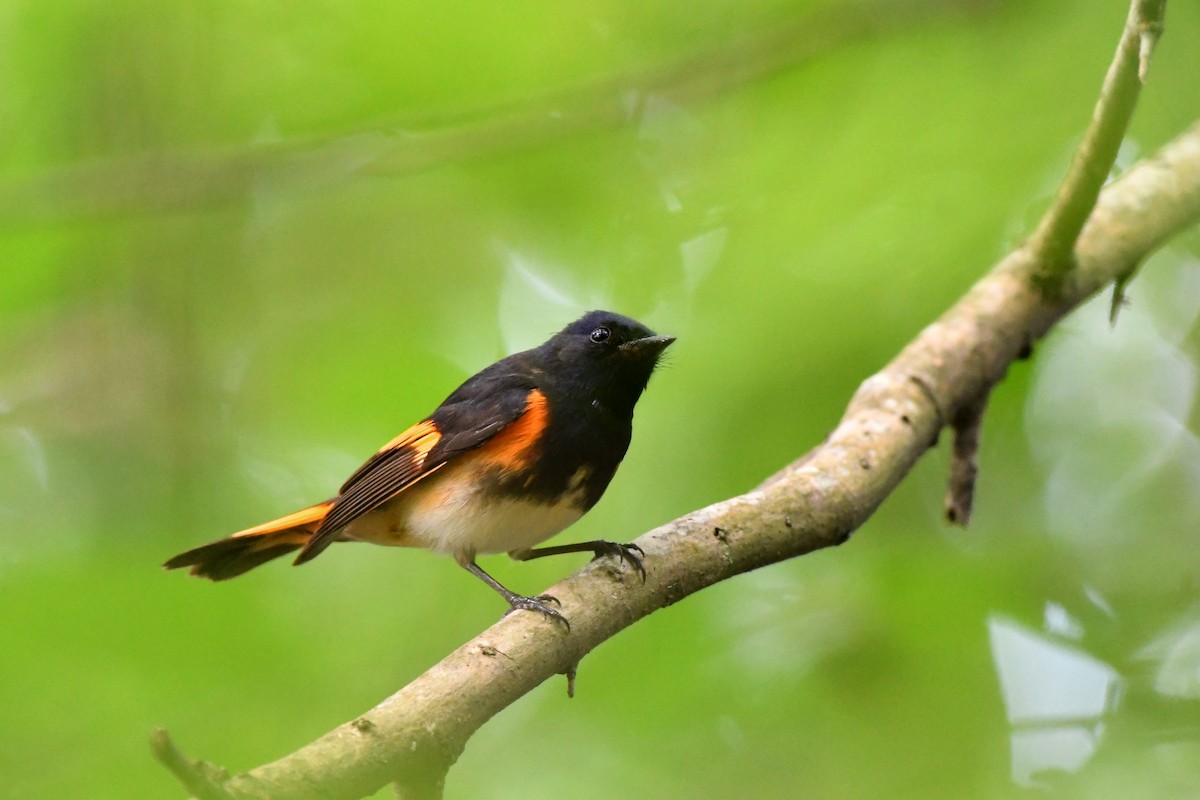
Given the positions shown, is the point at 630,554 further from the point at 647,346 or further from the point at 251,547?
the point at 251,547

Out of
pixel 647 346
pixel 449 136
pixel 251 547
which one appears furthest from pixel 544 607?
pixel 449 136

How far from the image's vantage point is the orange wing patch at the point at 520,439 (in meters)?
3.14

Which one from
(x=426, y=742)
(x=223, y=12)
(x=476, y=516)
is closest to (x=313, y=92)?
(x=223, y=12)

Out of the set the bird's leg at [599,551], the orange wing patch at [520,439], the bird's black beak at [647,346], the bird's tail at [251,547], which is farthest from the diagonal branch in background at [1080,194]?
the bird's tail at [251,547]

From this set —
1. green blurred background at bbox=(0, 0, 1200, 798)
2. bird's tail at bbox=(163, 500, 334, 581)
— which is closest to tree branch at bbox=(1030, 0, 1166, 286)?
green blurred background at bbox=(0, 0, 1200, 798)

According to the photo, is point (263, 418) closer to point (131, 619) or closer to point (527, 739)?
point (131, 619)

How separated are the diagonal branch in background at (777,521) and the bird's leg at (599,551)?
1.3 inches

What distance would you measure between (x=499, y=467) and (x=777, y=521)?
0.93 meters

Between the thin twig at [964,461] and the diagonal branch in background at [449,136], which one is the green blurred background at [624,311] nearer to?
the diagonal branch in background at [449,136]

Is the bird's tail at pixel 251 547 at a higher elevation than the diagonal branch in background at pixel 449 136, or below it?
below

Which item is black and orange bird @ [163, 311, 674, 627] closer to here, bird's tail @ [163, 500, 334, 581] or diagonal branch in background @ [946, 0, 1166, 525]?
bird's tail @ [163, 500, 334, 581]

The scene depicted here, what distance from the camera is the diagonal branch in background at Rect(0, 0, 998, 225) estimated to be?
384cm

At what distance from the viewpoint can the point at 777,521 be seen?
2.54 m

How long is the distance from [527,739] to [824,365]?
1.47 m
